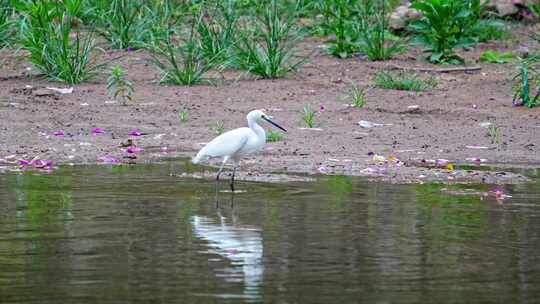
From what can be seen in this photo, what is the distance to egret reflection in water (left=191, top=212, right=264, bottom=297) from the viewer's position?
6008 mm

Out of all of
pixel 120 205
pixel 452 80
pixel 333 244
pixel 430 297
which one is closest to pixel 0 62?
pixel 452 80

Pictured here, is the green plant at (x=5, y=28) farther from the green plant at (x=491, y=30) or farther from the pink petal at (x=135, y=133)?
the green plant at (x=491, y=30)

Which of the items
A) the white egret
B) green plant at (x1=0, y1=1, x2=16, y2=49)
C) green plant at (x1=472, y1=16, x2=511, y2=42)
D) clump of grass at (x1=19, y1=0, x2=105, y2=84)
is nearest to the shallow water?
the white egret

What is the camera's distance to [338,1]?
15195 mm

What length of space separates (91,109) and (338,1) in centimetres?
384

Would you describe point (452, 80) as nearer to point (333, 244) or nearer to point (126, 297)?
point (333, 244)

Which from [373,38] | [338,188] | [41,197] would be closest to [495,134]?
[338,188]

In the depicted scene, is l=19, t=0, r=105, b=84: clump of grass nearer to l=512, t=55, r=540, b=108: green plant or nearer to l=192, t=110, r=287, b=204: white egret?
l=192, t=110, r=287, b=204: white egret

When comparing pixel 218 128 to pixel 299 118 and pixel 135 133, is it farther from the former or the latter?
pixel 299 118

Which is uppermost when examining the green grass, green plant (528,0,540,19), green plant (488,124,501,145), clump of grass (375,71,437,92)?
green plant (528,0,540,19)

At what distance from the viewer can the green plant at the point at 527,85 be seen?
13.1m

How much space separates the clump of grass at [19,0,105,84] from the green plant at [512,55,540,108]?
4.97 metres

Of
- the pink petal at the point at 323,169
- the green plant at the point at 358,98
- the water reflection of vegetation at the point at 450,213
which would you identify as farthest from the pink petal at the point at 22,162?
the green plant at the point at 358,98

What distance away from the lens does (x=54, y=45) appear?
13.9m
